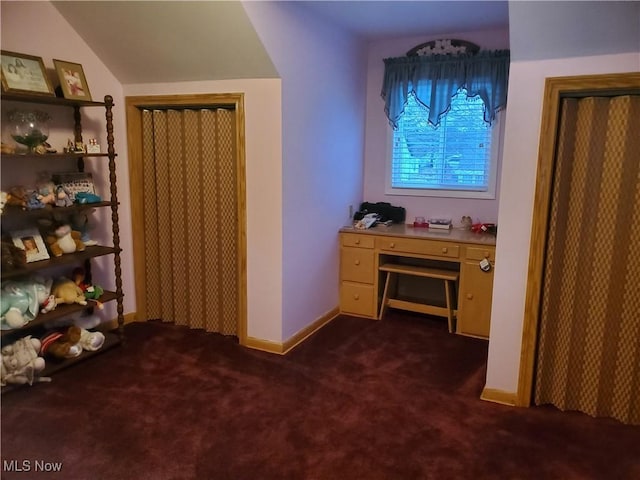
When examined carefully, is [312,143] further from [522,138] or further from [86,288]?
[86,288]

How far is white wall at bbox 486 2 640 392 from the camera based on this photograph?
7.15 feet

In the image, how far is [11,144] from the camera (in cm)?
295

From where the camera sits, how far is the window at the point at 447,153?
4.08 meters

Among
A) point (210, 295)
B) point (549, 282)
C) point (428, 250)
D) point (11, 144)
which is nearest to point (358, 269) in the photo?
point (428, 250)

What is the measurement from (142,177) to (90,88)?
72 cm

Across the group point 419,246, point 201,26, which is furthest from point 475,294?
point 201,26

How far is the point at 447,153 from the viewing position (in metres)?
4.23

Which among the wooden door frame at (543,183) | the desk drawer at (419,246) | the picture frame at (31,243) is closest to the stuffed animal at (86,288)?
the picture frame at (31,243)

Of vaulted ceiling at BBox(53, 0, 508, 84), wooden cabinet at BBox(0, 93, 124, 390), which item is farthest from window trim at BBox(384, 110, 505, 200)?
wooden cabinet at BBox(0, 93, 124, 390)

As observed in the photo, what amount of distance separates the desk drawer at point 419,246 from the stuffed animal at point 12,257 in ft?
8.12

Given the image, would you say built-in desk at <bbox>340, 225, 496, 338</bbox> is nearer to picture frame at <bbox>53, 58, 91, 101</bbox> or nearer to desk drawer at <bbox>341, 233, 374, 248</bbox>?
desk drawer at <bbox>341, 233, 374, 248</bbox>

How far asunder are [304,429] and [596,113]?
2117 millimetres

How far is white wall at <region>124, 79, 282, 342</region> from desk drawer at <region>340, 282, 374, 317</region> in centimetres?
97

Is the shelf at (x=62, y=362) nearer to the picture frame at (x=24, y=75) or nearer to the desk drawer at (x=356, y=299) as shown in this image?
the picture frame at (x=24, y=75)
